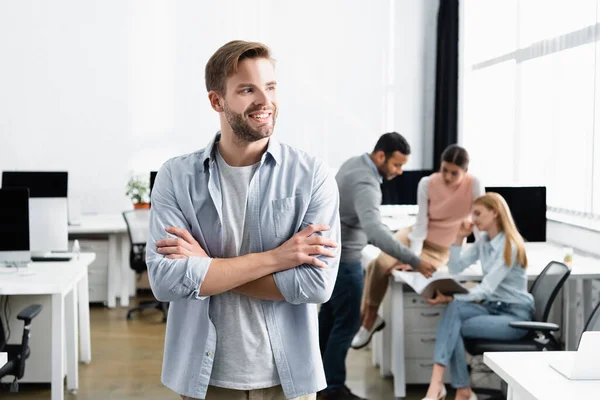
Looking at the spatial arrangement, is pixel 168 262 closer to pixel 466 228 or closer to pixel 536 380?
pixel 536 380

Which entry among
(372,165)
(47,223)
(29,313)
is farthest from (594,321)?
(47,223)

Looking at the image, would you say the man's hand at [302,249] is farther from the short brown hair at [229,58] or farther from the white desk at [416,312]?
the white desk at [416,312]

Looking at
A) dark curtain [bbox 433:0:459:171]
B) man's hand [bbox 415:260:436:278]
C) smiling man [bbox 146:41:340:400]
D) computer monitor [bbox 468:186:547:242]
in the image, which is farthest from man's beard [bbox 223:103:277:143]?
dark curtain [bbox 433:0:459:171]

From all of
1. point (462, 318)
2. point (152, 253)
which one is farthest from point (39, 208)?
point (152, 253)

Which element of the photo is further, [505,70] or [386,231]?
[505,70]

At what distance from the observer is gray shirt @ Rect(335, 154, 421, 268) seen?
411 centimetres

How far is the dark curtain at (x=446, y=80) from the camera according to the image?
26.8 feet

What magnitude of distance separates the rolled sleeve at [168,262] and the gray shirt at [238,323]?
8cm

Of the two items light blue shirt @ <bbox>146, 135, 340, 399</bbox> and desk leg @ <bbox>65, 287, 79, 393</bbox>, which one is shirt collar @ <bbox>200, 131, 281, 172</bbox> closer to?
light blue shirt @ <bbox>146, 135, 340, 399</bbox>

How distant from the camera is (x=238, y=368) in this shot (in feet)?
6.29

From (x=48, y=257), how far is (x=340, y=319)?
2.06m

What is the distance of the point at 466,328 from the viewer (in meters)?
4.18

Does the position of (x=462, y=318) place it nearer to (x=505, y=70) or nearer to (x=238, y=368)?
(x=238, y=368)

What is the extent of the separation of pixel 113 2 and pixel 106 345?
13.7 feet
